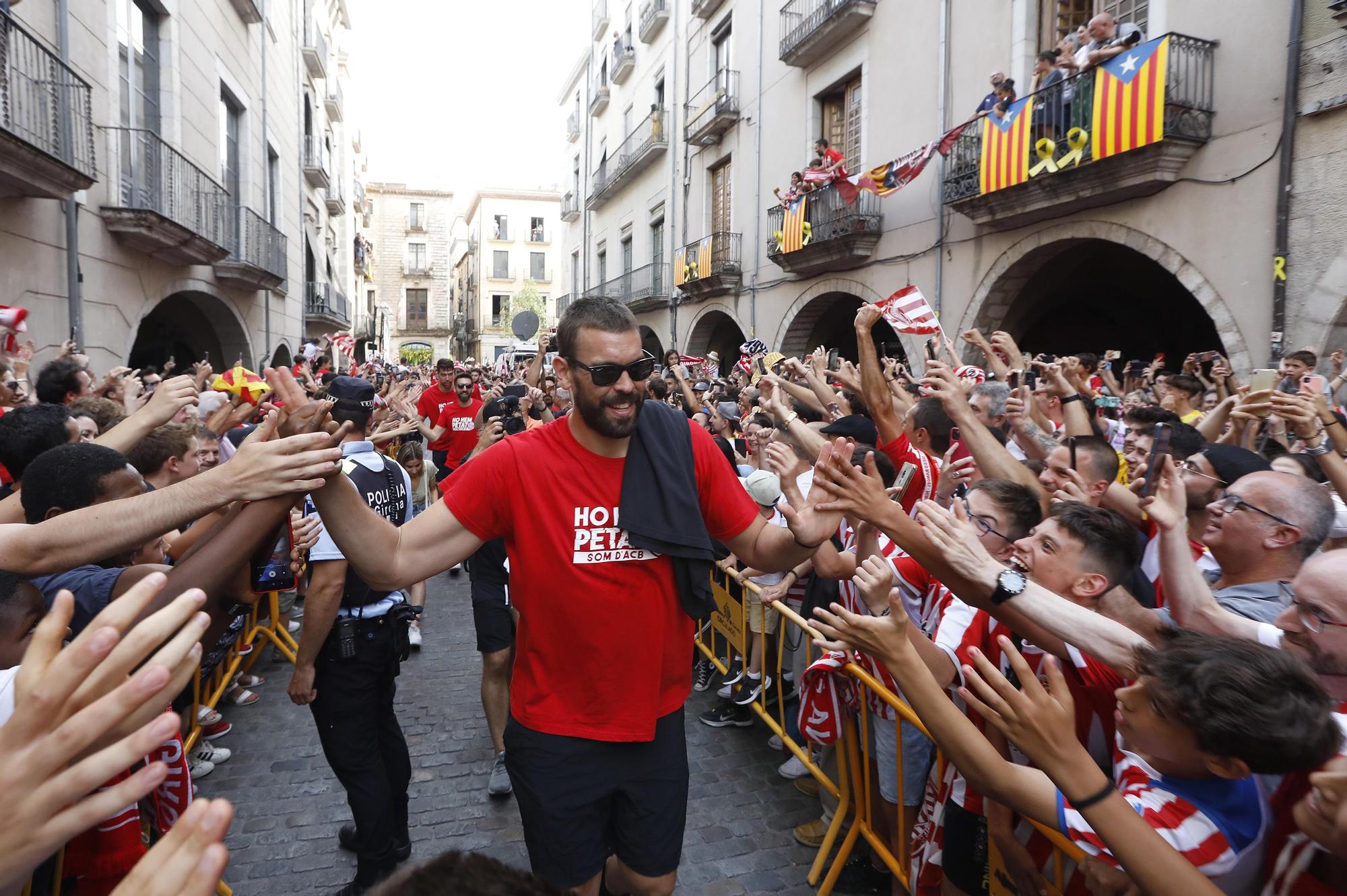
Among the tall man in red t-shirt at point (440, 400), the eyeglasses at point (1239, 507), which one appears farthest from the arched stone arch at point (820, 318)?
the eyeglasses at point (1239, 507)

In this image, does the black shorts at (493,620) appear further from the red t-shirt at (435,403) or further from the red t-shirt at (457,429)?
the red t-shirt at (435,403)

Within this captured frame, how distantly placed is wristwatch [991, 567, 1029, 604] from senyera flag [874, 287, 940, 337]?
12.7 ft

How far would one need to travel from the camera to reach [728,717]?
521 centimetres

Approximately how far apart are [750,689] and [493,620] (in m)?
1.77

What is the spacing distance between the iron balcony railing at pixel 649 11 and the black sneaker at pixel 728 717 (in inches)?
898

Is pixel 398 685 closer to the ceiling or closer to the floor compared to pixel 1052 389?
closer to the floor

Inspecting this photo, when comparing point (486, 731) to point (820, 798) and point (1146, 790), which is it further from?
point (1146, 790)

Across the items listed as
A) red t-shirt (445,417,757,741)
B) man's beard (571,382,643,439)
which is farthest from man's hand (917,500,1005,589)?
man's beard (571,382,643,439)

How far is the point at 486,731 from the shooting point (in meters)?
5.05

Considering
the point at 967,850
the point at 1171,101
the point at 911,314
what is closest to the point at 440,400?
the point at 911,314

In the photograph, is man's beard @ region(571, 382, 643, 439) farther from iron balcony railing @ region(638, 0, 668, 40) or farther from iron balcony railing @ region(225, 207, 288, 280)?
iron balcony railing @ region(638, 0, 668, 40)

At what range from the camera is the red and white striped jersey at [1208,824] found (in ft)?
5.70

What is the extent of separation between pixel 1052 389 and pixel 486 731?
4.29 meters

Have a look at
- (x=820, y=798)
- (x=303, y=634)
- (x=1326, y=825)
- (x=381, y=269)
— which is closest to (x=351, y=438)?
(x=303, y=634)
